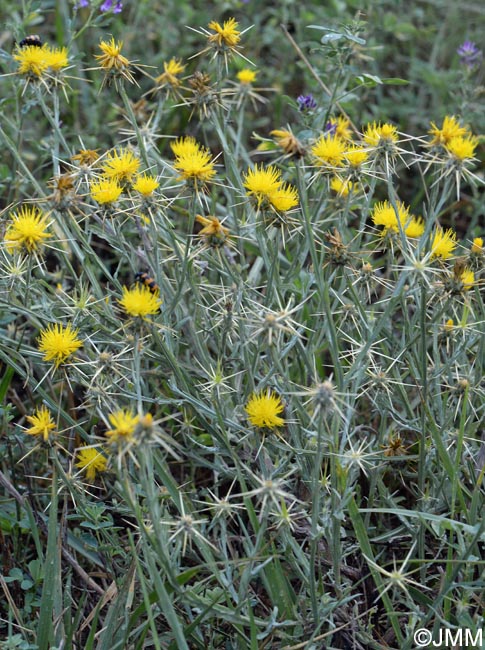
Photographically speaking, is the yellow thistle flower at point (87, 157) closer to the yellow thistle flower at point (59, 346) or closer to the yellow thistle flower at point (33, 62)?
the yellow thistle flower at point (33, 62)

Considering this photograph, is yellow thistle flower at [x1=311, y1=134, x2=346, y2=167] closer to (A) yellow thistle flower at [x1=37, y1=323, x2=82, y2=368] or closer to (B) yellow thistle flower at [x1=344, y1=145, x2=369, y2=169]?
(B) yellow thistle flower at [x1=344, y1=145, x2=369, y2=169]

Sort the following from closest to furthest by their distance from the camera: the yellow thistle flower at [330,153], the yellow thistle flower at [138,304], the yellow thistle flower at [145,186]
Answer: the yellow thistle flower at [138,304] → the yellow thistle flower at [145,186] → the yellow thistle flower at [330,153]

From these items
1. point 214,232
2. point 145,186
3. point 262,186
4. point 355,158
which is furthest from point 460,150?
point 145,186

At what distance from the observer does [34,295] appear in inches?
87.7

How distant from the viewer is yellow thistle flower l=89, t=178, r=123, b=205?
1.86 metres

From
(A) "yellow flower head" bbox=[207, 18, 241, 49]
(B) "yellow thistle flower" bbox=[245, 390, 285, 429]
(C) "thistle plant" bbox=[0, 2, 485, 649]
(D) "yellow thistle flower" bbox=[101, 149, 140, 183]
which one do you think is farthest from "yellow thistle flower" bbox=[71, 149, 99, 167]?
(B) "yellow thistle flower" bbox=[245, 390, 285, 429]

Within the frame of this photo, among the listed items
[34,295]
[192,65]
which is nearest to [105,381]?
[34,295]

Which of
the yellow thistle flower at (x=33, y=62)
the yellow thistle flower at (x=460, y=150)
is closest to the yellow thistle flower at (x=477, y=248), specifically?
the yellow thistle flower at (x=460, y=150)

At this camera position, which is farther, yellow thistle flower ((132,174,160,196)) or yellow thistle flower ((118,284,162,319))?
yellow thistle flower ((132,174,160,196))

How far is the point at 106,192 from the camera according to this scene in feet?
6.11

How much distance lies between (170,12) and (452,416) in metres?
3.05

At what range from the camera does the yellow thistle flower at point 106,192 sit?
186 cm

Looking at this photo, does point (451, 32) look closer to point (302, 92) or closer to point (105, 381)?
point (302, 92)

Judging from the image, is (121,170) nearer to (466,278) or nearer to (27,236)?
(27,236)
